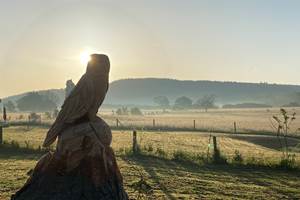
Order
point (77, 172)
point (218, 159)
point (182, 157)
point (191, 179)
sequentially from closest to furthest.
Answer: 1. point (77, 172)
2. point (191, 179)
3. point (218, 159)
4. point (182, 157)

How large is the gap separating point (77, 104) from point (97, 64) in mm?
1080

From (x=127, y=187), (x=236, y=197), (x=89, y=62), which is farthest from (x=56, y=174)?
(x=236, y=197)

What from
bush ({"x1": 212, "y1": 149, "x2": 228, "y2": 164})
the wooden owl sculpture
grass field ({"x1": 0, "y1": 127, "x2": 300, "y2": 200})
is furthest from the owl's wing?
bush ({"x1": 212, "y1": 149, "x2": 228, "y2": 164})

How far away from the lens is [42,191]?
10.5 metres

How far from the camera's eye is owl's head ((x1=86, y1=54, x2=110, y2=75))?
11.1m

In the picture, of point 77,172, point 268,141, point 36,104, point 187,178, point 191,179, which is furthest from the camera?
point 36,104

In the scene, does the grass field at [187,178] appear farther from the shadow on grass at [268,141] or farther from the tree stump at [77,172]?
the shadow on grass at [268,141]

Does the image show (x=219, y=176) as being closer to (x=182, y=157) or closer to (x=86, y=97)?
(x=182, y=157)

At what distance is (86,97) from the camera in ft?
36.1

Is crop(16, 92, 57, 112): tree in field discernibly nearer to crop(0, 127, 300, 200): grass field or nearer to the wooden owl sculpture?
crop(0, 127, 300, 200): grass field

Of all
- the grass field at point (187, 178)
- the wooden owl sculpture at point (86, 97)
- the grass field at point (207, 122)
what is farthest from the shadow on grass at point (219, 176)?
the grass field at point (207, 122)

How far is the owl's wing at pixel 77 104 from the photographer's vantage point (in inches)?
433

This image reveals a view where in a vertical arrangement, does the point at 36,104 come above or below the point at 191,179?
above

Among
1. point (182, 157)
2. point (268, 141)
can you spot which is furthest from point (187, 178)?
point (268, 141)
